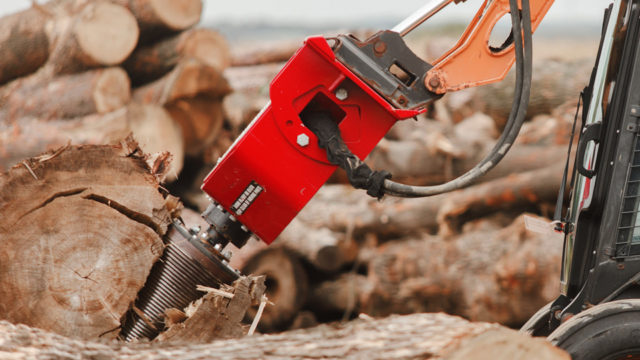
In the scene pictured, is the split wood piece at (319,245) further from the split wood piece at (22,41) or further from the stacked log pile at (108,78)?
the split wood piece at (22,41)

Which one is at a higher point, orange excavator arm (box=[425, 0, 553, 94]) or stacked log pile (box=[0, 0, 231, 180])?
orange excavator arm (box=[425, 0, 553, 94])

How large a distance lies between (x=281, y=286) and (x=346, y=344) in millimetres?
3007

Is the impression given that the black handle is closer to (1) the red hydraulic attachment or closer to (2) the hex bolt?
(1) the red hydraulic attachment

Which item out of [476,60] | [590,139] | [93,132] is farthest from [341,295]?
[590,139]

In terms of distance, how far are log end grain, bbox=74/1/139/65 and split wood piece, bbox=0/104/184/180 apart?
484 mm

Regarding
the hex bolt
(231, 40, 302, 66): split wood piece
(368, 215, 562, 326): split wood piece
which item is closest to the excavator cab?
the hex bolt

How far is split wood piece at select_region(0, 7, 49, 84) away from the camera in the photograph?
5.30 metres

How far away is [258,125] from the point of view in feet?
8.27

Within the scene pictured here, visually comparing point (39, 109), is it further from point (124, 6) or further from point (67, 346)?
point (67, 346)

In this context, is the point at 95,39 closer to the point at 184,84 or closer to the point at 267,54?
the point at 184,84

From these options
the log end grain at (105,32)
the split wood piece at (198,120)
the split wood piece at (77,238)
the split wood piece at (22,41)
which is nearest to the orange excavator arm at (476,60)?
the split wood piece at (77,238)

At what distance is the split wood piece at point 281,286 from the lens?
500 cm

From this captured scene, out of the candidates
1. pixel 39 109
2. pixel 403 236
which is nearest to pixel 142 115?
pixel 39 109

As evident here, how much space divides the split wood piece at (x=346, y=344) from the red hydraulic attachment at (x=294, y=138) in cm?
57
